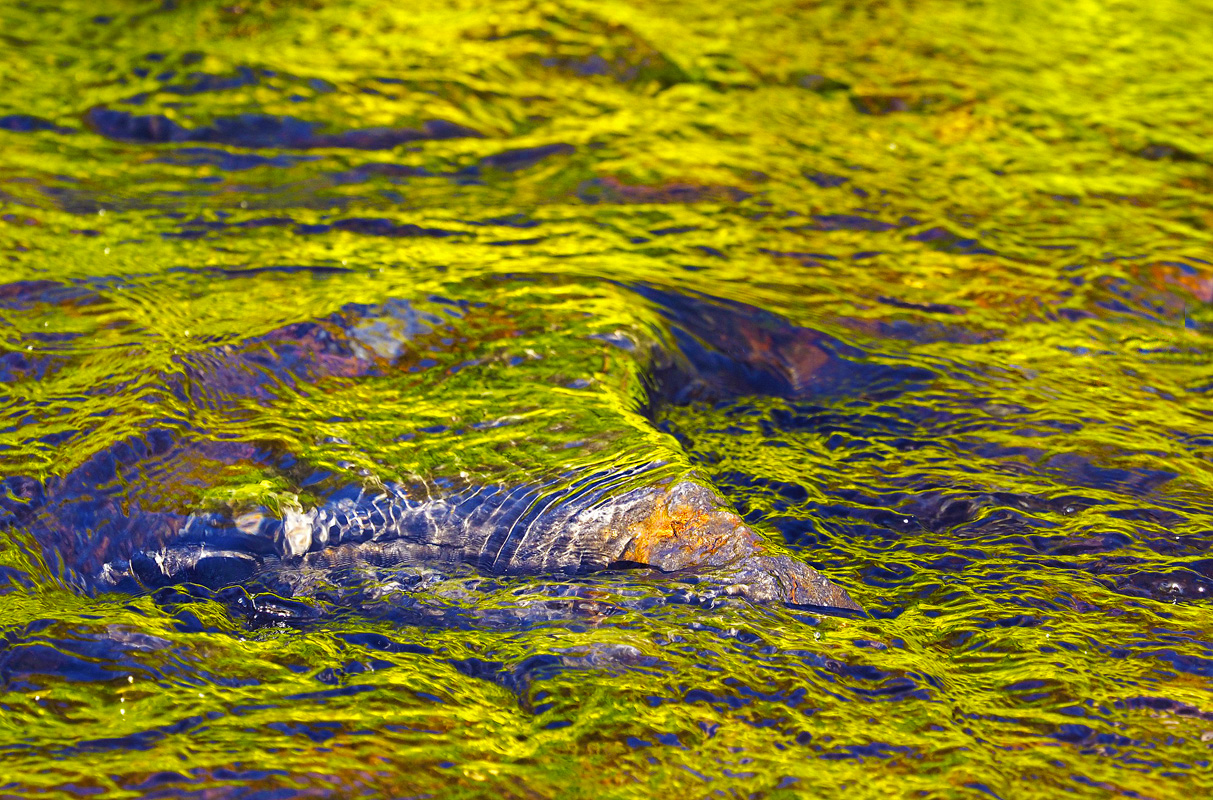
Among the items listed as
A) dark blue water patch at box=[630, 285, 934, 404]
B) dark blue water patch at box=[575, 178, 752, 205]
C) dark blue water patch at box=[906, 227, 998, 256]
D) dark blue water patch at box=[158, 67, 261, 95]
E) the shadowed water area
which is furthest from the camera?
dark blue water patch at box=[158, 67, 261, 95]

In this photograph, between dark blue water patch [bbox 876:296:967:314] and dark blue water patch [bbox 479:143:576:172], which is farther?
dark blue water patch [bbox 479:143:576:172]

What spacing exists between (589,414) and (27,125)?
3826mm

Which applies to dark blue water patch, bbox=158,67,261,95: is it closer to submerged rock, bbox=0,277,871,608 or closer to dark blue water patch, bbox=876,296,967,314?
submerged rock, bbox=0,277,871,608

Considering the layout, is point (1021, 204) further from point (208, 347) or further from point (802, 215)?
point (208, 347)

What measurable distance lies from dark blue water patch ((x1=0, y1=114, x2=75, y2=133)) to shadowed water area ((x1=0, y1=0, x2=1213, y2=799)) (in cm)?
3

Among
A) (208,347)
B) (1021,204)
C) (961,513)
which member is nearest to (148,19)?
(208,347)

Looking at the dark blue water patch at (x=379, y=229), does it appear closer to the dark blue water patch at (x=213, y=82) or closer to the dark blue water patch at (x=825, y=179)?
the dark blue water patch at (x=213, y=82)

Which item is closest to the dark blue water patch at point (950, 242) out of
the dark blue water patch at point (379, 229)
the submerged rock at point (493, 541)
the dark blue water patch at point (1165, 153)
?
the dark blue water patch at point (1165, 153)

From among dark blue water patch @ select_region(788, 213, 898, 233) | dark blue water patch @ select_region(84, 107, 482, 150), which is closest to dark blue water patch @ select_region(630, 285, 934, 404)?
dark blue water patch @ select_region(788, 213, 898, 233)

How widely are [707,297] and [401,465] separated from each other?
182 cm

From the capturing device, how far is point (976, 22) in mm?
7680

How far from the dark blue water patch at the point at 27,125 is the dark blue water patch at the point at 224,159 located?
61cm

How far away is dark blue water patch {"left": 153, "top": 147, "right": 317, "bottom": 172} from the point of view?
5.64 meters

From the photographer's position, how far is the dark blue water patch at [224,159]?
564 centimetres
